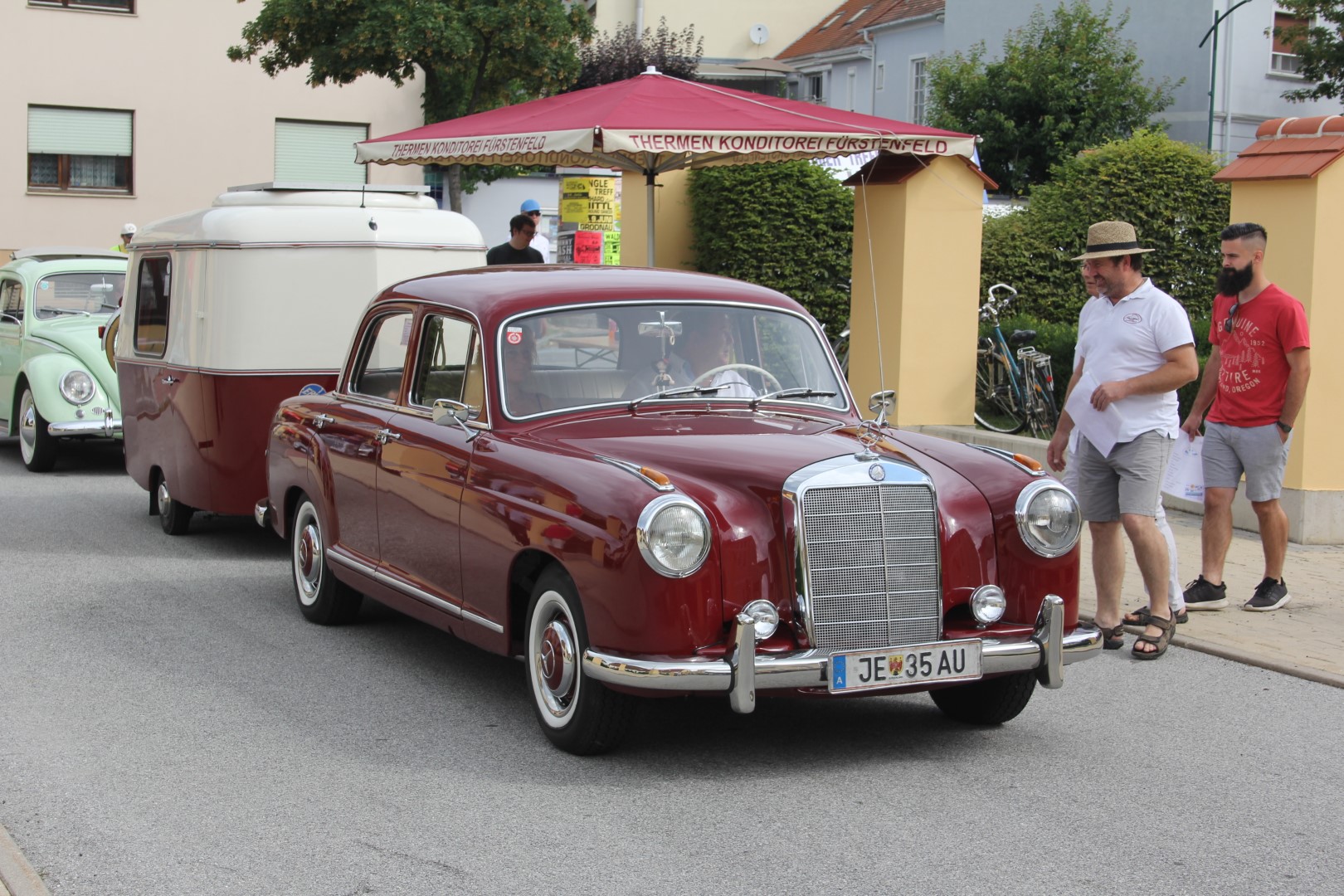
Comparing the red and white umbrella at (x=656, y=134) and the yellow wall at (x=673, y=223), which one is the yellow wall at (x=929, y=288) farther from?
the yellow wall at (x=673, y=223)

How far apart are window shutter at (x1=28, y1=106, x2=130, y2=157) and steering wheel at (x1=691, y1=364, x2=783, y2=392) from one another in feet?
91.8

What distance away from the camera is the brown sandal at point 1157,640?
7520 mm

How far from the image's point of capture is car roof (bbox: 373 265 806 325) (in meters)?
6.75

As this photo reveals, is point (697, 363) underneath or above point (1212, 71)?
underneath

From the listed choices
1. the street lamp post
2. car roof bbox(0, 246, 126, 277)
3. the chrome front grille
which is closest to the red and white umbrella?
car roof bbox(0, 246, 126, 277)

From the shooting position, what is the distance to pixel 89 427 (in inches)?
551

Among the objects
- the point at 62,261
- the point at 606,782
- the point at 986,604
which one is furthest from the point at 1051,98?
→ the point at 606,782

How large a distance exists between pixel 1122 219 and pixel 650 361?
12.4m

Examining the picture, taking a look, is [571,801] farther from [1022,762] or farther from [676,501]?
[1022,762]

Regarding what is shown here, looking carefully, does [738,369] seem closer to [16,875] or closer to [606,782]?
[606,782]

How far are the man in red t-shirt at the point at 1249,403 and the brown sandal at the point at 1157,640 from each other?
0.99 meters

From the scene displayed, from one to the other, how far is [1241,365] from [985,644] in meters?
3.39


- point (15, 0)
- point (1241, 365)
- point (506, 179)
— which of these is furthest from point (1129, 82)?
point (1241, 365)

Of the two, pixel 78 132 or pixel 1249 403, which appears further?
pixel 78 132
